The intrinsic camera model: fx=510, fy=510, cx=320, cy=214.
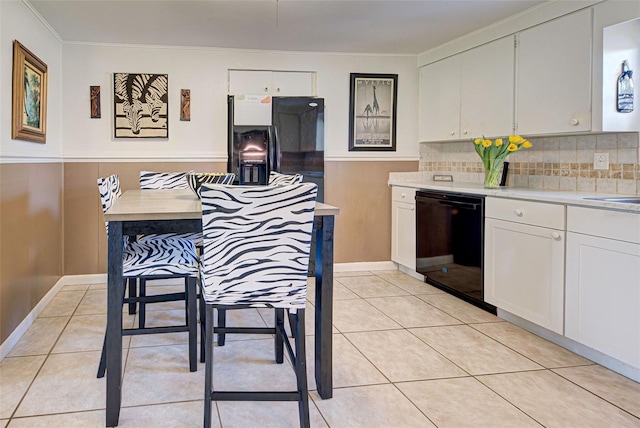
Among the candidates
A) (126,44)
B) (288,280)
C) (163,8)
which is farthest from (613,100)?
(126,44)

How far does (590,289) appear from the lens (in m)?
2.69

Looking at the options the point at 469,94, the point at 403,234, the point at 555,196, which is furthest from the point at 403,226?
the point at 555,196

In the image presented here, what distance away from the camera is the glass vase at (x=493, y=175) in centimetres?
386

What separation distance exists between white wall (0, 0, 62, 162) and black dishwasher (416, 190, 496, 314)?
300cm

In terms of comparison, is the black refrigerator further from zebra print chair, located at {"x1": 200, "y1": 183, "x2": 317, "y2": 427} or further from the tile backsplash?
zebra print chair, located at {"x1": 200, "y1": 183, "x2": 317, "y2": 427}

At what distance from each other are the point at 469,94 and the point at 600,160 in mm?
1260

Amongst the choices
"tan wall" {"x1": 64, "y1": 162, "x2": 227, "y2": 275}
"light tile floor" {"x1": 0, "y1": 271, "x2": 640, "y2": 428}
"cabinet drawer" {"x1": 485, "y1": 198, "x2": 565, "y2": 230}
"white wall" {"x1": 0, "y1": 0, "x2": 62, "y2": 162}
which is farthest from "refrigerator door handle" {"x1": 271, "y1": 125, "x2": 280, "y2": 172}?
"cabinet drawer" {"x1": 485, "y1": 198, "x2": 565, "y2": 230}

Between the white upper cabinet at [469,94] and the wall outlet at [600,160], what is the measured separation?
2.06 ft

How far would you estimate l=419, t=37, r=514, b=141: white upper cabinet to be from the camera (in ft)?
12.5

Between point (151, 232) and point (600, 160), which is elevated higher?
point (600, 160)

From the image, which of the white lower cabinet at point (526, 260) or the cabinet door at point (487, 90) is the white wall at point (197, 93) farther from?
the white lower cabinet at point (526, 260)

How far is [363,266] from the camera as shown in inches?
202

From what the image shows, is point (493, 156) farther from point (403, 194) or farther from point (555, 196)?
point (403, 194)

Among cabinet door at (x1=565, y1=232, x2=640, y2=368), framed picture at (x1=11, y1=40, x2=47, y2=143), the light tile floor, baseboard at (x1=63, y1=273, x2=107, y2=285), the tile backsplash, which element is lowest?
the light tile floor
